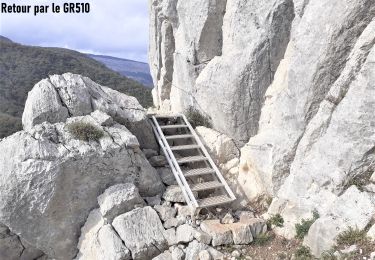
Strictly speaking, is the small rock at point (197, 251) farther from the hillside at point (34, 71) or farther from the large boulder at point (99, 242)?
the hillside at point (34, 71)

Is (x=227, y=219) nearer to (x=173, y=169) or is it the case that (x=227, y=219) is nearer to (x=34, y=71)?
(x=173, y=169)

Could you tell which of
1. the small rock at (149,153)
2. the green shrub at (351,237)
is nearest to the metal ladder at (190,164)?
the small rock at (149,153)

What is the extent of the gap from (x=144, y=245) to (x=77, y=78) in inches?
264

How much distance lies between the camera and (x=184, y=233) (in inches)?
448

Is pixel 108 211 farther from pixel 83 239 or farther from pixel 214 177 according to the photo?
pixel 214 177

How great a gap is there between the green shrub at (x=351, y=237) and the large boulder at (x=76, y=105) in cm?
774

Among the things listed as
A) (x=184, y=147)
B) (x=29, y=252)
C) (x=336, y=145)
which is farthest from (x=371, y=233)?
(x=29, y=252)

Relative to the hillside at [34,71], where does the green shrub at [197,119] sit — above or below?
above

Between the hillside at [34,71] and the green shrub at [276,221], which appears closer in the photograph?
the green shrub at [276,221]

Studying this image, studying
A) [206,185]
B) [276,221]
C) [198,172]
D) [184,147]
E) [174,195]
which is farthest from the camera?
[184,147]

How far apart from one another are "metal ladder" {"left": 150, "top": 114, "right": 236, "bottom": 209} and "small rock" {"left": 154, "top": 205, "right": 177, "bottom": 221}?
60 centimetres

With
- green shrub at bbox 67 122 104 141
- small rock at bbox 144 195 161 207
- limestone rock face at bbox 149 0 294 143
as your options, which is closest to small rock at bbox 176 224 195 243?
small rock at bbox 144 195 161 207

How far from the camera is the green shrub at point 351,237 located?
355 inches

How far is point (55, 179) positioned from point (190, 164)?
5125 millimetres
